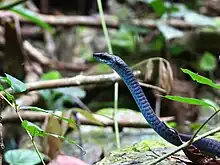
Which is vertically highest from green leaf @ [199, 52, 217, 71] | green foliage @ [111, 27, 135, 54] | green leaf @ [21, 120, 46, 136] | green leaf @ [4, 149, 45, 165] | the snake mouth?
the snake mouth

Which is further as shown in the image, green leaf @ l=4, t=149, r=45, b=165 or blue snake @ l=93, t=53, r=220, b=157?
green leaf @ l=4, t=149, r=45, b=165

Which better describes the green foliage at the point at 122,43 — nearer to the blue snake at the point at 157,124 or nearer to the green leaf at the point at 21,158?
the green leaf at the point at 21,158

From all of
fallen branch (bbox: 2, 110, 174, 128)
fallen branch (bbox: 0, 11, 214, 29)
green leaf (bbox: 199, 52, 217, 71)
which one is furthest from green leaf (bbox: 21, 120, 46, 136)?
green leaf (bbox: 199, 52, 217, 71)

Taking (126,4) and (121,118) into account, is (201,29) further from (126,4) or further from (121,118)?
(121,118)

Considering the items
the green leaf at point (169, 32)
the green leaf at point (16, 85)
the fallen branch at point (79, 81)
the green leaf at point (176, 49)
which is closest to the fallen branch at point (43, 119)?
the fallen branch at point (79, 81)

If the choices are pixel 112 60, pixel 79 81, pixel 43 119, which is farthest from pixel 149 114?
pixel 43 119

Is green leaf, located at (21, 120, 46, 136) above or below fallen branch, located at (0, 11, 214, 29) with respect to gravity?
above

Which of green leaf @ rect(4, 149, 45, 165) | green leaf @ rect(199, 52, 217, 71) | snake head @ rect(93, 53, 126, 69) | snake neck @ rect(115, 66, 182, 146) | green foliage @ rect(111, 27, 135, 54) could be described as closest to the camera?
snake neck @ rect(115, 66, 182, 146)

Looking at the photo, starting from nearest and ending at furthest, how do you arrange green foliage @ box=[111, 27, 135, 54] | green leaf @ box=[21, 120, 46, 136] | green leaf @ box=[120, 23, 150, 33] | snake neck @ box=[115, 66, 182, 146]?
1. green leaf @ box=[21, 120, 46, 136]
2. snake neck @ box=[115, 66, 182, 146]
3. green leaf @ box=[120, 23, 150, 33]
4. green foliage @ box=[111, 27, 135, 54]

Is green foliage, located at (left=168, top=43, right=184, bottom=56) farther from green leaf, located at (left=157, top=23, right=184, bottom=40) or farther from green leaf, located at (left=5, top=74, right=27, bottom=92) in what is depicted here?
green leaf, located at (left=5, top=74, right=27, bottom=92)
